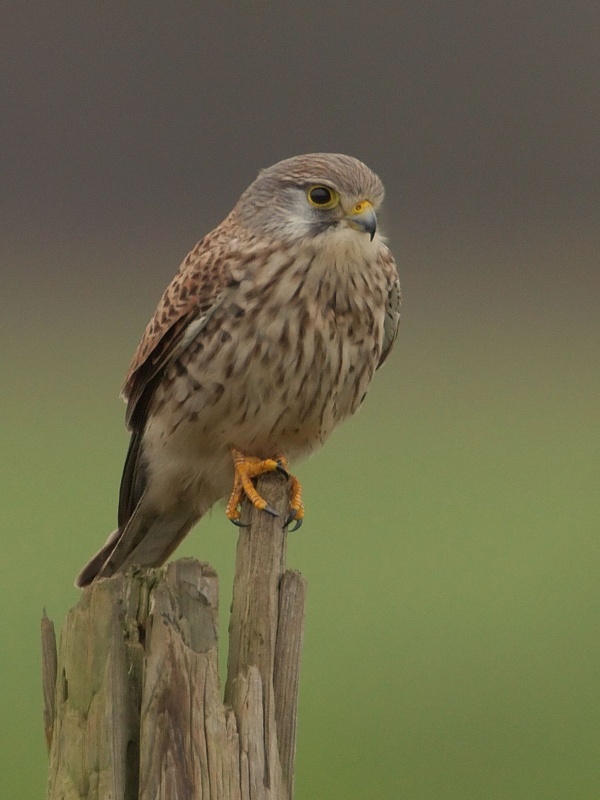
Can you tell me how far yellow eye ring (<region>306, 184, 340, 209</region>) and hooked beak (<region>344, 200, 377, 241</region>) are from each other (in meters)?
0.05

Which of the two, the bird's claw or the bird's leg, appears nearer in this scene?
the bird's claw

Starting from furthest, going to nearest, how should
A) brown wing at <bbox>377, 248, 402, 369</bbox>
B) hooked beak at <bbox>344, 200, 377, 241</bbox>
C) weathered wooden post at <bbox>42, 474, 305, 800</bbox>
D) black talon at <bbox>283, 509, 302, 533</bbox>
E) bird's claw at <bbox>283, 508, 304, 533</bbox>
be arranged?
brown wing at <bbox>377, 248, 402, 369</bbox>
hooked beak at <bbox>344, 200, 377, 241</bbox>
bird's claw at <bbox>283, 508, 304, 533</bbox>
black talon at <bbox>283, 509, 302, 533</bbox>
weathered wooden post at <bbox>42, 474, 305, 800</bbox>

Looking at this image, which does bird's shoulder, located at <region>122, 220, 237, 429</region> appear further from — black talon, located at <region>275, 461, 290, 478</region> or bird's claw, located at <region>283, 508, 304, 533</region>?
bird's claw, located at <region>283, 508, 304, 533</region>

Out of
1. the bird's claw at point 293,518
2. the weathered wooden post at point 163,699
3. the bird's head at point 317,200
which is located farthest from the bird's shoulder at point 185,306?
the weathered wooden post at point 163,699

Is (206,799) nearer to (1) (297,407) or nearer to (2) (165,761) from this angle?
(2) (165,761)

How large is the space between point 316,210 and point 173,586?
1.33m

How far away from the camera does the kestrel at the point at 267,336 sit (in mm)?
3113

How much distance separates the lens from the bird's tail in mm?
3246

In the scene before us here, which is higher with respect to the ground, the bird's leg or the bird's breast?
the bird's breast

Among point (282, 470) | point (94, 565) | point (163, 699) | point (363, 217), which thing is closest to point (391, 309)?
point (363, 217)

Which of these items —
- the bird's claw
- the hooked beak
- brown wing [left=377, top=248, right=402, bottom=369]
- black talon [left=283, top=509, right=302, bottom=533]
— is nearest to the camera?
black talon [left=283, top=509, right=302, bottom=533]

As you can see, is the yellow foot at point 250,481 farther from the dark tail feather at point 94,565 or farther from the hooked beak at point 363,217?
the hooked beak at point 363,217

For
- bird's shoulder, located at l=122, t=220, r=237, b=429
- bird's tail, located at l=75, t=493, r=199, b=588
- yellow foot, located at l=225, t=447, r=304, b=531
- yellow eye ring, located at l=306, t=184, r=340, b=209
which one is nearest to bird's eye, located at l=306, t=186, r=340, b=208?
yellow eye ring, located at l=306, t=184, r=340, b=209

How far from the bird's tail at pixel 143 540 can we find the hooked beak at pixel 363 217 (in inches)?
38.8
